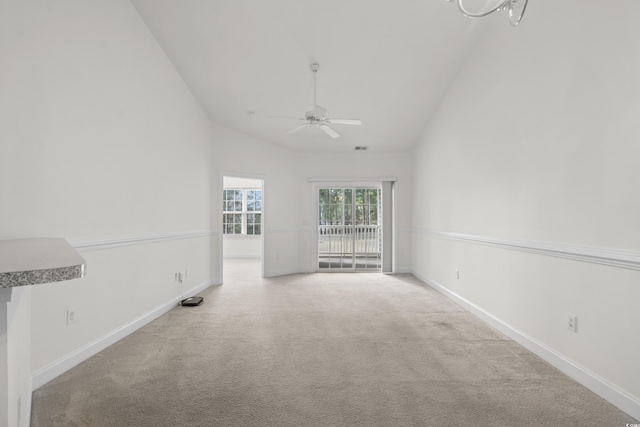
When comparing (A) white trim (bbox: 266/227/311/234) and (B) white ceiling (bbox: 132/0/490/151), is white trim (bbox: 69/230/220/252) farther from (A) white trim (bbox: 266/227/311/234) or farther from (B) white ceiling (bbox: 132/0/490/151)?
(B) white ceiling (bbox: 132/0/490/151)

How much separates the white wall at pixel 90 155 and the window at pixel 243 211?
4.88 meters

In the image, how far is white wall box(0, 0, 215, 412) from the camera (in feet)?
6.61

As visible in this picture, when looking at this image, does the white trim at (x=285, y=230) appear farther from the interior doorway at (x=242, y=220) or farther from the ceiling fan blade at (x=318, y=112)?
the ceiling fan blade at (x=318, y=112)

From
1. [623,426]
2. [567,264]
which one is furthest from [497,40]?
[623,426]

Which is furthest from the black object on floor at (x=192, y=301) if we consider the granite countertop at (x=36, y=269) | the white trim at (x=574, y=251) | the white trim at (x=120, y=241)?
the white trim at (x=574, y=251)

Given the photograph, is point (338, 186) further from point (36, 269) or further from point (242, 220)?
point (36, 269)

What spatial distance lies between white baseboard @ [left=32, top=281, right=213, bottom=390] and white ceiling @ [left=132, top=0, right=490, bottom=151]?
2.96 m

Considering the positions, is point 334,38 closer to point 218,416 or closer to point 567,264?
point 567,264

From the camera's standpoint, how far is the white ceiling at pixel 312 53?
3168mm

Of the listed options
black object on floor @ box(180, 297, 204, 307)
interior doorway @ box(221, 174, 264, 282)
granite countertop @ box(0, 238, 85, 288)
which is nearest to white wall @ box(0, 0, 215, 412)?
black object on floor @ box(180, 297, 204, 307)

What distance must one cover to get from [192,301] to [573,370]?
3.87 m

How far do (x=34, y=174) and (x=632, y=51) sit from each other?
12.6ft

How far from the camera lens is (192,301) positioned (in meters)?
3.97

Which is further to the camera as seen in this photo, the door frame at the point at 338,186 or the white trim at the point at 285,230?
the door frame at the point at 338,186
